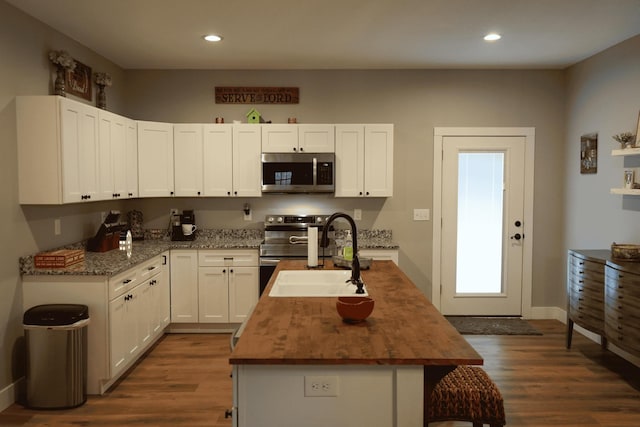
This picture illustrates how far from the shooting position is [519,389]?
3.56 meters

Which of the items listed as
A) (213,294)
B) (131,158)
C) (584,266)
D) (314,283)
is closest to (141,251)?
(213,294)

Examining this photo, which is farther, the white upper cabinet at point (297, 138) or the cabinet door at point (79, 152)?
the white upper cabinet at point (297, 138)

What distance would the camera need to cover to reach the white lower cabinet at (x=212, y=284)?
484 centimetres

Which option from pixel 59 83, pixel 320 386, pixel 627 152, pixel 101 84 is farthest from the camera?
pixel 101 84

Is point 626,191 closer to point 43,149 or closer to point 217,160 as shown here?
point 217,160

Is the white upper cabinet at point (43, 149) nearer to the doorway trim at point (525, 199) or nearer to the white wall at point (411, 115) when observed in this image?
the white wall at point (411, 115)

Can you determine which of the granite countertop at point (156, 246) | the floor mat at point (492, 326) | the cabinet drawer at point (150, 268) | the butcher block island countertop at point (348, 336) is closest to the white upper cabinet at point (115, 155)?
the granite countertop at point (156, 246)

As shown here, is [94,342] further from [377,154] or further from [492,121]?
[492,121]

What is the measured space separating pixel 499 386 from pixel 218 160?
11.0 feet

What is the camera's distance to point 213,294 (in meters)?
4.88

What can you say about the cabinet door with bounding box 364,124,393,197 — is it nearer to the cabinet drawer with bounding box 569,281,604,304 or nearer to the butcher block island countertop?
the cabinet drawer with bounding box 569,281,604,304

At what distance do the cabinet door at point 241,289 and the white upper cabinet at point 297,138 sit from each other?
4.15 feet

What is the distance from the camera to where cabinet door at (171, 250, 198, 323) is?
4.84 m

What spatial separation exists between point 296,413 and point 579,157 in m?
4.47
